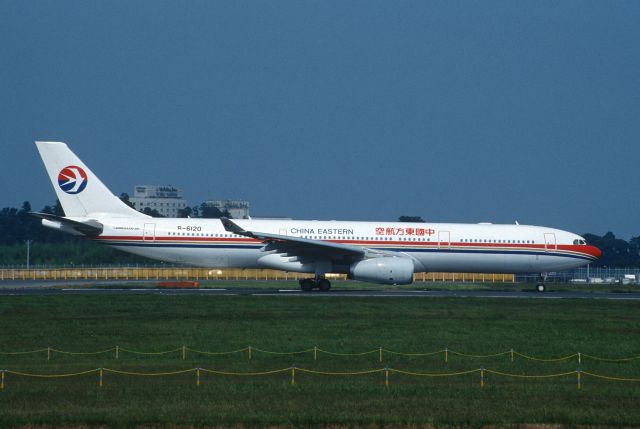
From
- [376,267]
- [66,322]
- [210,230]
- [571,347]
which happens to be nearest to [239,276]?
[210,230]

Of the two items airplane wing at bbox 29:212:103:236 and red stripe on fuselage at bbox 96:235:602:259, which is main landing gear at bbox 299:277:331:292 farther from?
airplane wing at bbox 29:212:103:236

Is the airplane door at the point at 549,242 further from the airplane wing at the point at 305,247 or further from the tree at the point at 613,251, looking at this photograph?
the tree at the point at 613,251

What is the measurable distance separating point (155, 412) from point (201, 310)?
65.4 feet

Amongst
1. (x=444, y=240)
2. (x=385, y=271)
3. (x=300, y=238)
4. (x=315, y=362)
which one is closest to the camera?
(x=315, y=362)

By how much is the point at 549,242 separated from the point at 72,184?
87.4 feet

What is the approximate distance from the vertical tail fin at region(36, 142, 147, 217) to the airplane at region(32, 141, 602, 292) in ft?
0.18

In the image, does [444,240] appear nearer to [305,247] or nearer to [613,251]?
[305,247]

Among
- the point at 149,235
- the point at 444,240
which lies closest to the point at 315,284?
the point at 444,240

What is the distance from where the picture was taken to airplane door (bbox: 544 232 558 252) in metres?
51.3

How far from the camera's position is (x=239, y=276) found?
225 feet

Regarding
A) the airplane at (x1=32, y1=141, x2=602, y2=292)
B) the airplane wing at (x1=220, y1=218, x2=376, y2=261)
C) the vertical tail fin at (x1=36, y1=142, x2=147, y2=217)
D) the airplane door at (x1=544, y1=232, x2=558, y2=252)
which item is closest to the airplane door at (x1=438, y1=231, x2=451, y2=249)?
the airplane at (x1=32, y1=141, x2=602, y2=292)

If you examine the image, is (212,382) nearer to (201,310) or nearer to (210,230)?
(201,310)

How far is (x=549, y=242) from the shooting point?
51469mm

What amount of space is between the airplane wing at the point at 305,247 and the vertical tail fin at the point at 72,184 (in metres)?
8.68
